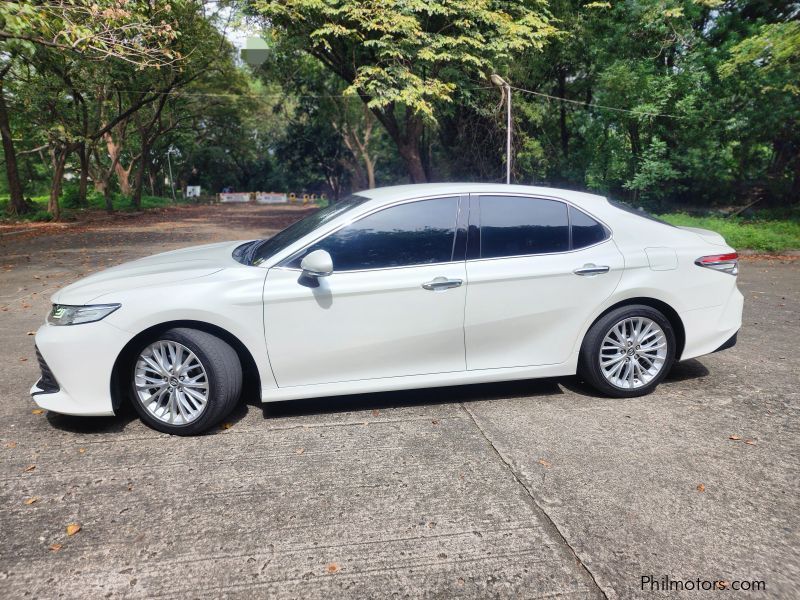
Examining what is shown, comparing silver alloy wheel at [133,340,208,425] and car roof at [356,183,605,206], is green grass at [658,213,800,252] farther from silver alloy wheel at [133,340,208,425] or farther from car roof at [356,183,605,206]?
silver alloy wheel at [133,340,208,425]

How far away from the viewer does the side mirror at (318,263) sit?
3623mm

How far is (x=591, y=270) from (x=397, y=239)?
1434 millimetres

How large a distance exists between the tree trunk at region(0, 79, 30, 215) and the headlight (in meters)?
25.0

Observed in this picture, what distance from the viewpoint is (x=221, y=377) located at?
12.0ft

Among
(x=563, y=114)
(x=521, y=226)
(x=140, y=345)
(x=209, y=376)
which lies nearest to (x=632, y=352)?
(x=521, y=226)

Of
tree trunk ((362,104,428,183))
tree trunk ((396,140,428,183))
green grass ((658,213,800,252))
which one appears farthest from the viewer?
tree trunk ((396,140,428,183))

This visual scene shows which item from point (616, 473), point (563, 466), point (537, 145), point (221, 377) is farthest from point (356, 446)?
point (537, 145)

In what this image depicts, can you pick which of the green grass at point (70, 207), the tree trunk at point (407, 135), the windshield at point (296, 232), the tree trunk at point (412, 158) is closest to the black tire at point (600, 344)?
the windshield at point (296, 232)

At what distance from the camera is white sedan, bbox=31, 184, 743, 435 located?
12.0ft

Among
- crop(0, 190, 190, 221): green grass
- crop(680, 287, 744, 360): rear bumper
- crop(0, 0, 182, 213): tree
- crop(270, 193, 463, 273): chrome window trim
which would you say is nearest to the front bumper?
crop(270, 193, 463, 273): chrome window trim

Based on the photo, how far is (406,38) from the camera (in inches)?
671

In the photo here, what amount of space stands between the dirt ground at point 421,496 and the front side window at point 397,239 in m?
1.12

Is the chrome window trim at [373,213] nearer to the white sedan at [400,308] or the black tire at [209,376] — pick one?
the white sedan at [400,308]

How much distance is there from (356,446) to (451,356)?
92cm
